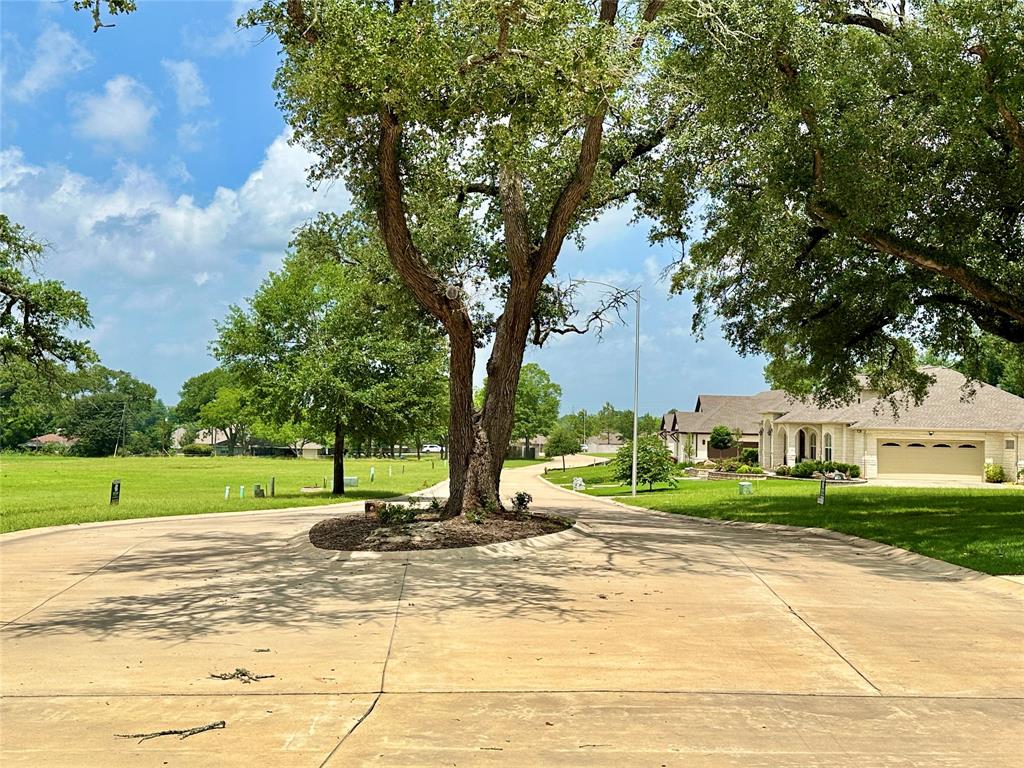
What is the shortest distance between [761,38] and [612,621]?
1048 cm

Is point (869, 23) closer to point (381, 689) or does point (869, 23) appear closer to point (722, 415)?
point (381, 689)

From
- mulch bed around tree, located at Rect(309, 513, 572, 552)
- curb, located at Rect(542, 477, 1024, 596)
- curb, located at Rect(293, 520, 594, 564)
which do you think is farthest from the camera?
mulch bed around tree, located at Rect(309, 513, 572, 552)

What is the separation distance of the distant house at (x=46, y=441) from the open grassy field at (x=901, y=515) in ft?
395

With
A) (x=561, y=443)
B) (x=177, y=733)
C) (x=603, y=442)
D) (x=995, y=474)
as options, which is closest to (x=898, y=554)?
(x=177, y=733)

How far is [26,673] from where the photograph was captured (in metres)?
6.70

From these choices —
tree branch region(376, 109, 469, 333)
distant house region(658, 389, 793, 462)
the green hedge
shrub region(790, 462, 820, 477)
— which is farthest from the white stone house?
tree branch region(376, 109, 469, 333)

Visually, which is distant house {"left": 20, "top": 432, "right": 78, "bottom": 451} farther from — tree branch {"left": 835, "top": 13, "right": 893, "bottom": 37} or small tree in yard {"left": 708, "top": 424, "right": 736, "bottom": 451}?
tree branch {"left": 835, "top": 13, "right": 893, "bottom": 37}

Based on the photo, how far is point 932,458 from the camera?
154 feet

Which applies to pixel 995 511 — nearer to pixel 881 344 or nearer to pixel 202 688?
pixel 881 344

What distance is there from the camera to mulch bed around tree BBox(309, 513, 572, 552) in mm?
13555

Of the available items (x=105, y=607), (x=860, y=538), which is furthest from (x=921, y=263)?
(x=105, y=607)

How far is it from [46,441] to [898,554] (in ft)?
509

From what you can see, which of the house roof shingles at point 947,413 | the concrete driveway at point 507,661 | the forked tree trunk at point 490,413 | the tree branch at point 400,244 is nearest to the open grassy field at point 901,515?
the concrete driveway at point 507,661

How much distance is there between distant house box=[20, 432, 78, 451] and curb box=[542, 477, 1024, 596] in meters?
127
